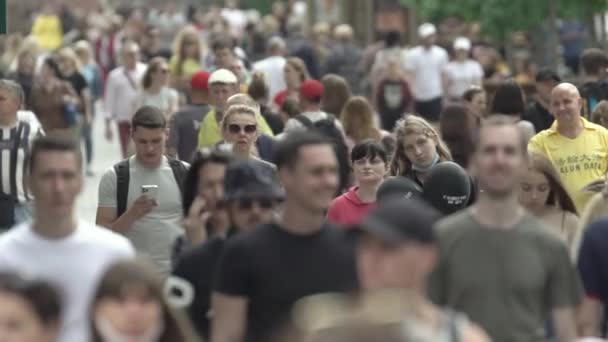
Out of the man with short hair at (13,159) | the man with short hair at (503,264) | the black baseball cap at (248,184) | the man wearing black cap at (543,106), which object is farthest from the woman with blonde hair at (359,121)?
the man with short hair at (503,264)

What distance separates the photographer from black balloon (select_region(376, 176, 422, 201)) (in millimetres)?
12303

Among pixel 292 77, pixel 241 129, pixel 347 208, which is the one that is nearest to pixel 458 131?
pixel 241 129

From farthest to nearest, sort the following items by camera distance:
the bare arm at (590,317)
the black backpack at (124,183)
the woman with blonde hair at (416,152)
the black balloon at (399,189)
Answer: the woman with blonde hair at (416,152) → the black backpack at (124,183) → the black balloon at (399,189) → the bare arm at (590,317)

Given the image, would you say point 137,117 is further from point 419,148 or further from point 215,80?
point 215,80

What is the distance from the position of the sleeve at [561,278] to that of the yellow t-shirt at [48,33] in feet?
120

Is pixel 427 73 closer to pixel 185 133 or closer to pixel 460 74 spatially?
pixel 460 74

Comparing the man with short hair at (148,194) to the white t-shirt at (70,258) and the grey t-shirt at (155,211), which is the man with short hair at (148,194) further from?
the white t-shirt at (70,258)

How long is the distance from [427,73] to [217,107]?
1351cm

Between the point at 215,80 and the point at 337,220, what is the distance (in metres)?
5.14

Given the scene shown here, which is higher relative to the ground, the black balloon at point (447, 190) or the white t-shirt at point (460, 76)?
the black balloon at point (447, 190)

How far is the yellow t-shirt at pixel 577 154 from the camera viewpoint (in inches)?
580

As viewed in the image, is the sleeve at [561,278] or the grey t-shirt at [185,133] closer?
the sleeve at [561,278]

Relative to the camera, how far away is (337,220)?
12.4 meters

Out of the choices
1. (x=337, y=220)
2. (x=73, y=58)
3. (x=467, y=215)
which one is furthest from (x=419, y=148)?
(x=73, y=58)
